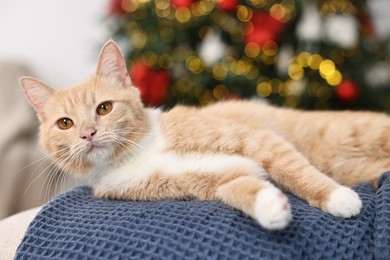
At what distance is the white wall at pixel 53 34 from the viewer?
9.64 ft

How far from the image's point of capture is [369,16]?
2.14 meters

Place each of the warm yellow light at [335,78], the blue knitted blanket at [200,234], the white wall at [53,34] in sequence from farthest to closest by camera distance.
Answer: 1. the white wall at [53,34]
2. the warm yellow light at [335,78]
3. the blue knitted blanket at [200,234]

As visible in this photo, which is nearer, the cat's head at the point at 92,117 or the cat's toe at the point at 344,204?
the cat's toe at the point at 344,204

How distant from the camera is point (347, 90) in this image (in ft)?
→ 6.49

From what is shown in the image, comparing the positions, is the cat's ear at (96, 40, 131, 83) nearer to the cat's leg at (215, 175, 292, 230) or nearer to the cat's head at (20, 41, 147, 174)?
the cat's head at (20, 41, 147, 174)

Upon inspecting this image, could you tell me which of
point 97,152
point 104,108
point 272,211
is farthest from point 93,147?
point 272,211

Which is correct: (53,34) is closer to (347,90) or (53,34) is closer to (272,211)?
(347,90)

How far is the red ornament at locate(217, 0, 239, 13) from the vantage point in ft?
6.20

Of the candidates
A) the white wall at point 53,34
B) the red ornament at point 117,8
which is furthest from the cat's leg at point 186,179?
the white wall at point 53,34

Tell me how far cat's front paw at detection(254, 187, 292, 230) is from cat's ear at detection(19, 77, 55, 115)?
76 centimetres

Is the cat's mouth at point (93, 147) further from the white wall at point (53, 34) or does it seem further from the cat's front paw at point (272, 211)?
the white wall at point (53, 34)

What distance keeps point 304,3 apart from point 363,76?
1.60ft

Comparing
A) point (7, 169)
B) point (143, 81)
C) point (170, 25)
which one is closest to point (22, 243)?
point (7, 169)

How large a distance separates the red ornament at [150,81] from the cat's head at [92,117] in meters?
0.84
